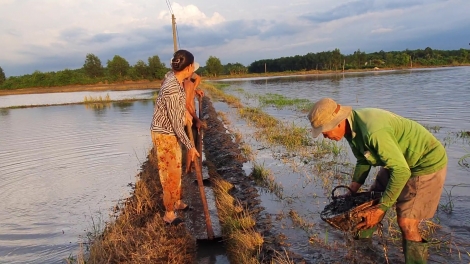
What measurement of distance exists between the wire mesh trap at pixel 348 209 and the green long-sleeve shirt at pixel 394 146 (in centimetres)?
20

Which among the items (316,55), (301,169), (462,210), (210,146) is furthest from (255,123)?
(316,55)

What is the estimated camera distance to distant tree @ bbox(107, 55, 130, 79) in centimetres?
6359

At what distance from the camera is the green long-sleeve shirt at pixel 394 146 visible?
7.52ft

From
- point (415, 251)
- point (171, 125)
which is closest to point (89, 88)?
point (171, 125)

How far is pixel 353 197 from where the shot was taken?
9.61 ft

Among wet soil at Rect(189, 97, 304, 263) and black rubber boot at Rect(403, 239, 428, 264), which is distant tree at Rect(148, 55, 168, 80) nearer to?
wet soil at Rect(189, 97, 304, 263)

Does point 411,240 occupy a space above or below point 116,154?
above

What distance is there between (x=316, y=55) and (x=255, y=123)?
73.9 metres

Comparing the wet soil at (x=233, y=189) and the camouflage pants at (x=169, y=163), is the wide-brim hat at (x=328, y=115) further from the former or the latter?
the camouflage pants at (x=169, y=163)

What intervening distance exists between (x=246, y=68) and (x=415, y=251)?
9019 cm

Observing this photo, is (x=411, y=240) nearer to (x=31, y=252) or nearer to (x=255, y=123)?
(x=31, y=252)

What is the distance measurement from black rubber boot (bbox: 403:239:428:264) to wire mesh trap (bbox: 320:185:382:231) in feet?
1.17

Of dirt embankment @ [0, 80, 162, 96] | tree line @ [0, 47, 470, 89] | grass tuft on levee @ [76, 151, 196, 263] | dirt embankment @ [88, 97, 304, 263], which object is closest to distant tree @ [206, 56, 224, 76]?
tree line @ [0, 47, 470, 89]

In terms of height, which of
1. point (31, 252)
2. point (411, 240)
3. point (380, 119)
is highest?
point (380, 119)
